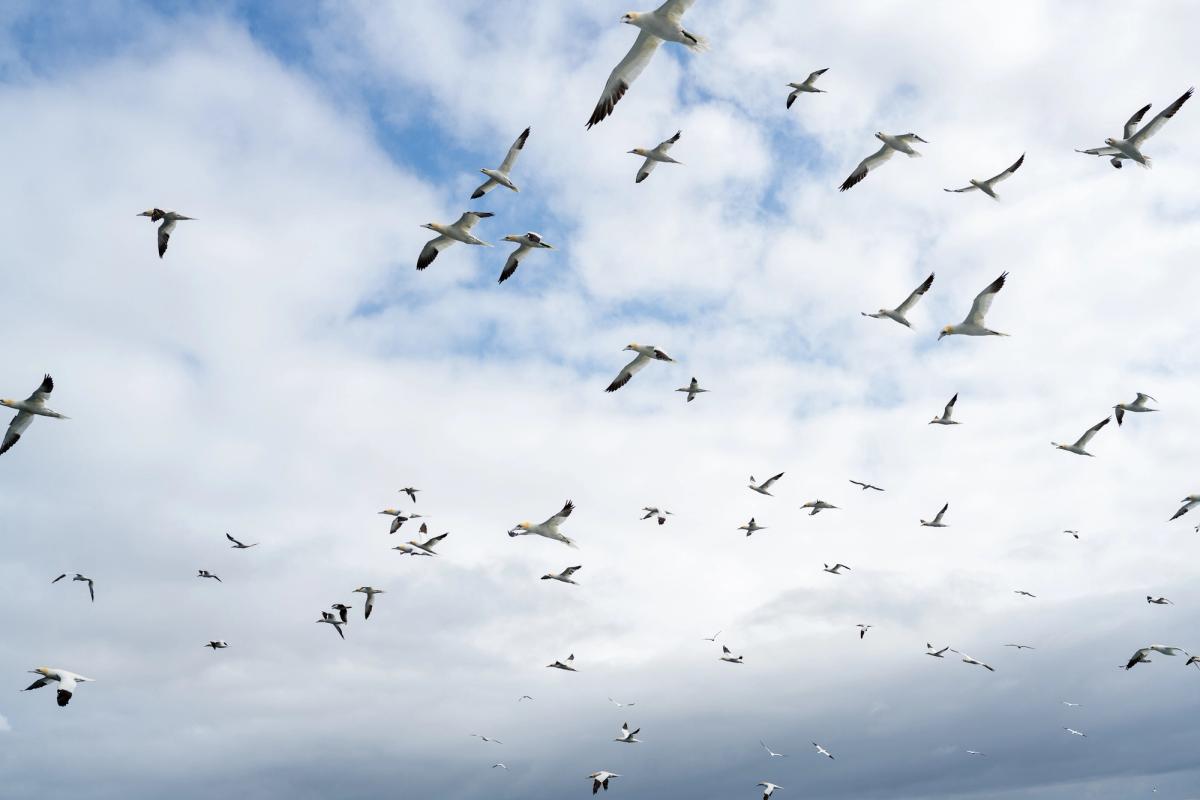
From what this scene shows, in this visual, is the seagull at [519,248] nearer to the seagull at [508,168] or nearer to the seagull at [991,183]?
the seagull at [508,168]

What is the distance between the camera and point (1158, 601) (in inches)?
2064

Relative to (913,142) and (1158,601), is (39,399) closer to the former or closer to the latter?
(913,142)

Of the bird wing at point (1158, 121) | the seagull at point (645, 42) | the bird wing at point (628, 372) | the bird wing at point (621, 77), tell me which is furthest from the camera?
the bird wing at point (628, 372)

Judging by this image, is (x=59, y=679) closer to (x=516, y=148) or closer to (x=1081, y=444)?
(x=516, y=148)

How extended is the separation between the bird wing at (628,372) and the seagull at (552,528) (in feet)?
18.5

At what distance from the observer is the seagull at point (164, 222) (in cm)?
4300

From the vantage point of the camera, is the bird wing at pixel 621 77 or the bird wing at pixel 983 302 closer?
the bird wing at pixel 621 77

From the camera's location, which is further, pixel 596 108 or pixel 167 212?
pixel 167 212

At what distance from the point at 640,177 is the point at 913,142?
11.5m

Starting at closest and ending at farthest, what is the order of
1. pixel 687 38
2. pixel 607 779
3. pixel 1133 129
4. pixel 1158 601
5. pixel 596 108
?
pixel 687 38
pixel 596 108
pixel 1133 129
pixel 1158 601
pixel 607 779

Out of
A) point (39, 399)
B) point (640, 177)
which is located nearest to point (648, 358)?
point (640, 177)

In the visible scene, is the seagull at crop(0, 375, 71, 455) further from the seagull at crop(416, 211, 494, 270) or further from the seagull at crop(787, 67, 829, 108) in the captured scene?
the seagull at crop(787, 67, 829, 108)

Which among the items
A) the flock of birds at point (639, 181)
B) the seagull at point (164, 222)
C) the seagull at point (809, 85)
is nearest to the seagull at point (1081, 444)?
the flock of birds at point (639, 181)

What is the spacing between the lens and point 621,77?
106 feet
